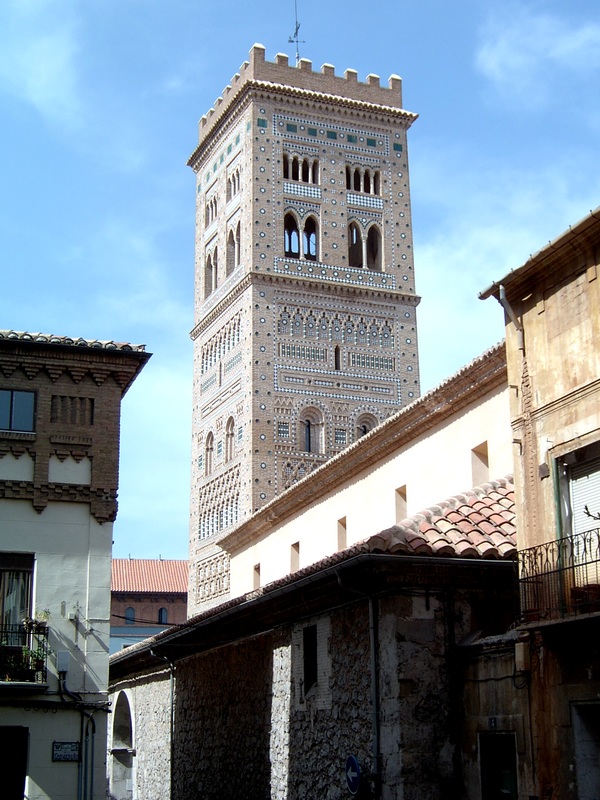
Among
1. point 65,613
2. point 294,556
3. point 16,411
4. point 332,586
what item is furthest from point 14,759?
point 294,556

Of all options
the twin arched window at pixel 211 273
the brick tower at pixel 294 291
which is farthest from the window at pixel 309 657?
the twin arched window at pixel 211 273

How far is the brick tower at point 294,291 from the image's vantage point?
169 feet

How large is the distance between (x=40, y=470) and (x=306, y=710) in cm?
524

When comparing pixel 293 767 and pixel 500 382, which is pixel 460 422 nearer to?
pixel 500 382

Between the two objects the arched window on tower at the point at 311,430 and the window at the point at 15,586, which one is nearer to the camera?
the window at the point at 15,586

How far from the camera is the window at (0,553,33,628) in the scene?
18.1m

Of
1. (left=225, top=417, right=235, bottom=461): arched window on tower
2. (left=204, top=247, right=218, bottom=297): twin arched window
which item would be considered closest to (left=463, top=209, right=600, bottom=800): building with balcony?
(left=225, top=417, right=235, bottom=461): arched window on tower

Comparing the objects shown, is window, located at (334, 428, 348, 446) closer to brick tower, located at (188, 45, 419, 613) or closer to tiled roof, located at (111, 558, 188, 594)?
brick tower, located at (188, 45, 419, 613)

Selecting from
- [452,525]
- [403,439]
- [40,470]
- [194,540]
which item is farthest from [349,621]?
[194,540]

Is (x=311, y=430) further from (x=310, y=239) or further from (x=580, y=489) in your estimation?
(x=580, y=489)

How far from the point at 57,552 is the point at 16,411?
2220 millimetres

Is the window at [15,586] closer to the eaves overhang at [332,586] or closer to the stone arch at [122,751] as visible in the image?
the eaves overhang at [332,586]

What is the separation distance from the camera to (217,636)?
22484 millimetres

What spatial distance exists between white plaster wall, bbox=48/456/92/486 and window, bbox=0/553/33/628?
124 cm
